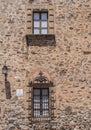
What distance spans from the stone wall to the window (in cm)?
44

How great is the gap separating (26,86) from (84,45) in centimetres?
333

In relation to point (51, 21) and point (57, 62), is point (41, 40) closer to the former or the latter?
point (51, 21)

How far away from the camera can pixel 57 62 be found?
24.3 metres

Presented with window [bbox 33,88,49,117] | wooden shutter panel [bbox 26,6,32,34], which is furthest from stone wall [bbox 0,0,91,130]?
window [bbox 33,88,49,117]

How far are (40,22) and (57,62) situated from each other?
208cm

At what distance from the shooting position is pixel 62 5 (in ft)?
81.1

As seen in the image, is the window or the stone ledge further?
the stone ledge

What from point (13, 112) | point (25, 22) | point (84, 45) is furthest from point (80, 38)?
point (13, 112)

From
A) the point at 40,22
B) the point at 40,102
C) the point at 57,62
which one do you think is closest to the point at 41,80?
the point at 40,102

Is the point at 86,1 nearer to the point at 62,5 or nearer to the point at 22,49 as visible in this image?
the point at 62,5

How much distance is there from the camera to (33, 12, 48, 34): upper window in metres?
24.6

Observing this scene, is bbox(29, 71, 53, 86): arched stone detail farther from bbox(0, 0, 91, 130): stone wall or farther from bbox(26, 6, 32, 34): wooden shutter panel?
bbox(26, 6, 32, 34): wooden shutter panel

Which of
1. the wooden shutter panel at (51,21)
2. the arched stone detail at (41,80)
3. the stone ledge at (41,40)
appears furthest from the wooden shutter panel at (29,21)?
the arched stone detail at (41,80)

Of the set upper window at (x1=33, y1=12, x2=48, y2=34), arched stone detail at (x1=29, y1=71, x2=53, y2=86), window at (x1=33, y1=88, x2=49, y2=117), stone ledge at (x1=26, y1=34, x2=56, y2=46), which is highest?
upper window at (x1=33, y1=12, x2=48, y2=34)
